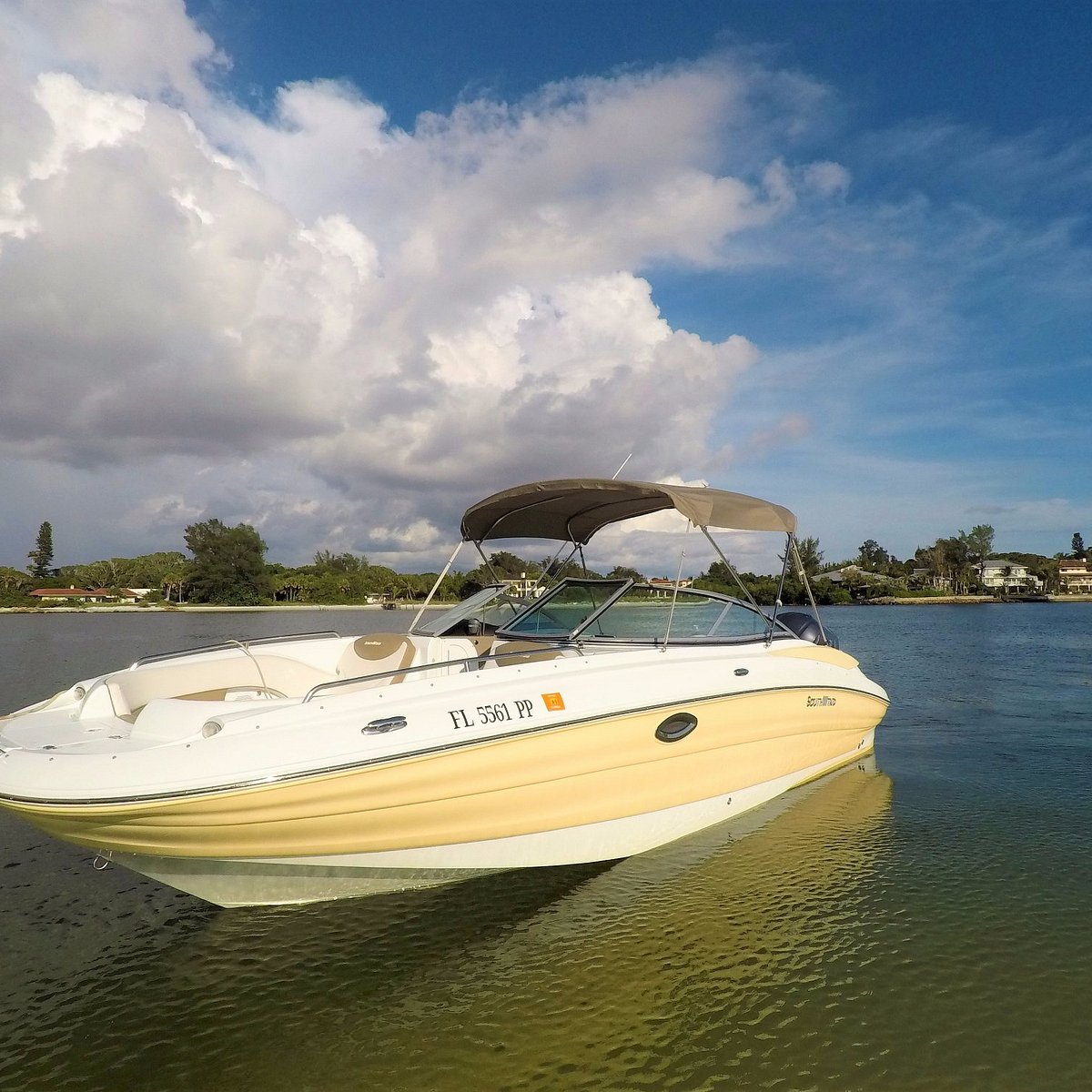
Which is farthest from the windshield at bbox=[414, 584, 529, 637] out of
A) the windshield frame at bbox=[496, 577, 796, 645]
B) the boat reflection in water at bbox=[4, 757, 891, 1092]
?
the boat reflection in water at bbox=[4, 757, 891, 1092]

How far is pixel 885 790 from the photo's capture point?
7.31 metres

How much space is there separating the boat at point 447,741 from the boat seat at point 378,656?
0.05 feet

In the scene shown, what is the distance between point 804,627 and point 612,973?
4292 millimetres

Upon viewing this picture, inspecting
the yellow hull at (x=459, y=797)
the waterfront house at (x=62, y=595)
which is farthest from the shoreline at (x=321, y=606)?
the yellow hull at (x=459, y=797)

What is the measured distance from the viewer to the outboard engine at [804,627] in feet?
23.6

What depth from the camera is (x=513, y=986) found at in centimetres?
379

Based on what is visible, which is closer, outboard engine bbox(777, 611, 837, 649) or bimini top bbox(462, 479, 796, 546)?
bimini top bbox(462, 479, 796, 546)

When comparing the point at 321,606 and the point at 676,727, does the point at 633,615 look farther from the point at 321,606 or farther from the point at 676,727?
the point at 321,606

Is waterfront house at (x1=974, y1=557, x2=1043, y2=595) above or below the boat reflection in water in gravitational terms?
above

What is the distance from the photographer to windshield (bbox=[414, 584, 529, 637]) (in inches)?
266

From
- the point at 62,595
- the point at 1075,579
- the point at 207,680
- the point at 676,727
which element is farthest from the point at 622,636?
the point at 1075,579

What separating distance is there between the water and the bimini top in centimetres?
251

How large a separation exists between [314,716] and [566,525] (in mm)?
4231

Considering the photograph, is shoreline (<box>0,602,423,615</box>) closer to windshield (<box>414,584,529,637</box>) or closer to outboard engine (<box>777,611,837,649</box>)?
windshield (<box>414,584,529,637</box>)
